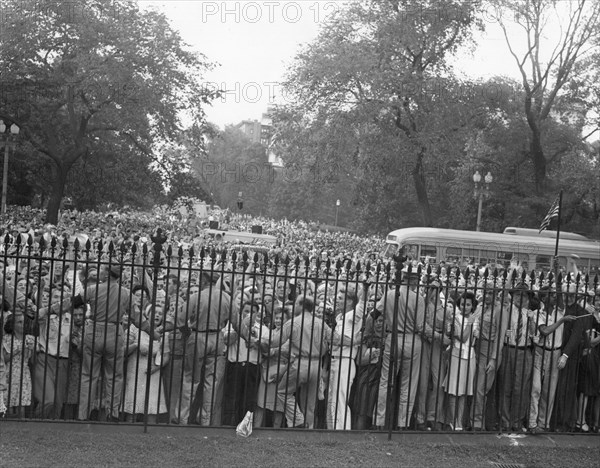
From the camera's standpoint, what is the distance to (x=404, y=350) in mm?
7477

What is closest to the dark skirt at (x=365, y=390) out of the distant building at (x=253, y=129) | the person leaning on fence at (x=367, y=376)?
the person leaning on fence at (x=367, y=376)

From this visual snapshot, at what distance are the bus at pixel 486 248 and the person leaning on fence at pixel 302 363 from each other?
19.4 metres

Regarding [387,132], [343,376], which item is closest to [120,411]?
[343,376]

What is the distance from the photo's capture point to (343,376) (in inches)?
296

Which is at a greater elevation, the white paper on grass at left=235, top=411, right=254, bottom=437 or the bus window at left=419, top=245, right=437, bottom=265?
the bus window at left=419, top=245, right=437, bottom=265

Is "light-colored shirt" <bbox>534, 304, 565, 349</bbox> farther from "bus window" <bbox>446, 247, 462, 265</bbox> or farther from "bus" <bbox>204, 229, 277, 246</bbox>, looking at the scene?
"bus" <bbox>204, 229, 277, 246</bbox>

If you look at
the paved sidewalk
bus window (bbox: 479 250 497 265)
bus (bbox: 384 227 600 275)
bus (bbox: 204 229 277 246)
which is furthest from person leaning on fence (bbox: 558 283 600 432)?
bus (bbox: 204 229 277 246)

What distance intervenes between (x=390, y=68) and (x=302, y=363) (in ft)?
84.8

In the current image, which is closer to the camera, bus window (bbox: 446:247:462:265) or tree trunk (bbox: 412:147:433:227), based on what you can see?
bus window (bbox: 446:247:462:265)

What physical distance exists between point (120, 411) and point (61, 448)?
3.26 feet

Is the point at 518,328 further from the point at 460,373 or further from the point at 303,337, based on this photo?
the point at 303,337

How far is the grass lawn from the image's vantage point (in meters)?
6.29

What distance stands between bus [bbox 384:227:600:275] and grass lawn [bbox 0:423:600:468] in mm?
19272

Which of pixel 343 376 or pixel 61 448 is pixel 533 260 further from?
pixel 61 448
